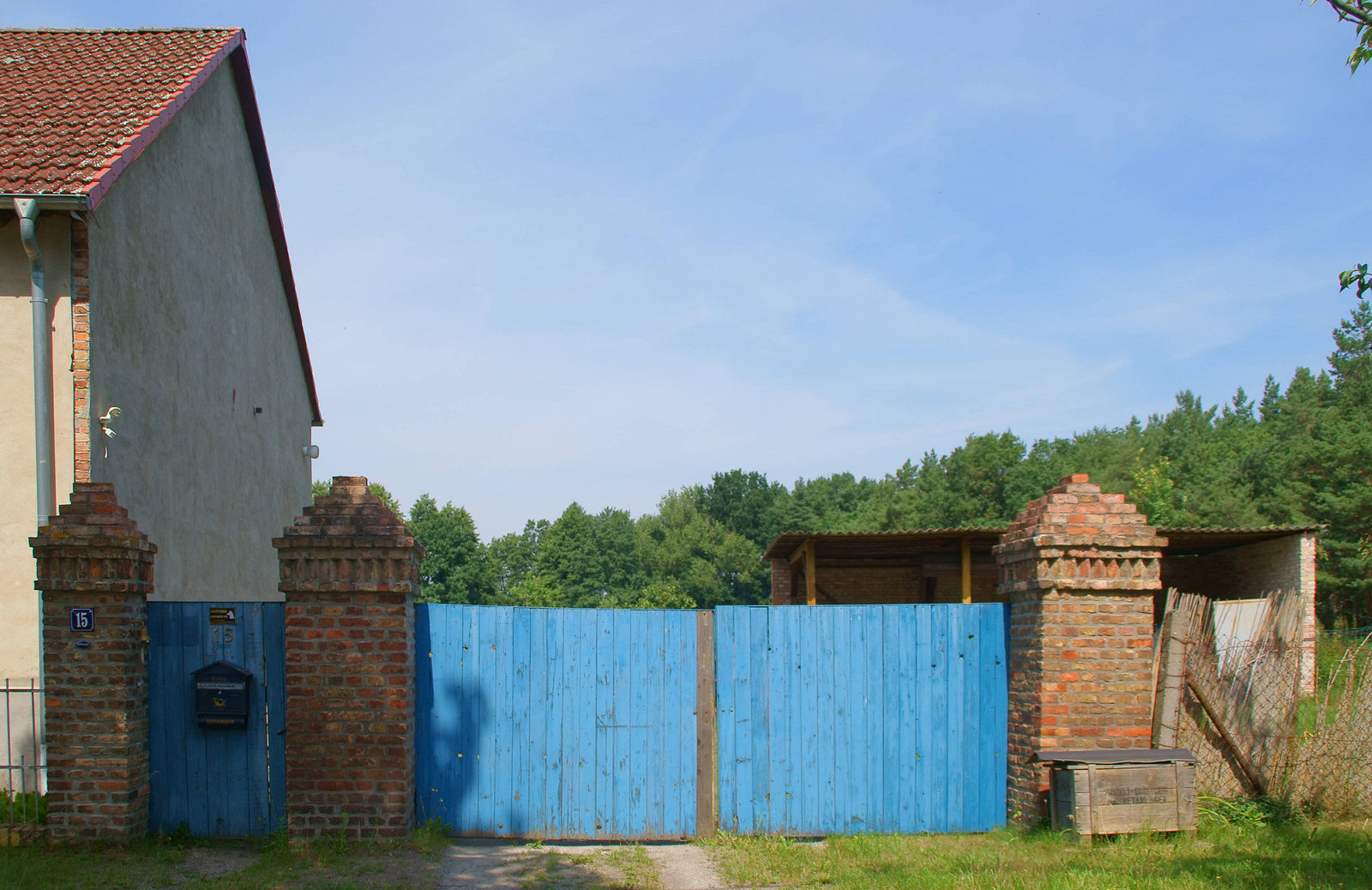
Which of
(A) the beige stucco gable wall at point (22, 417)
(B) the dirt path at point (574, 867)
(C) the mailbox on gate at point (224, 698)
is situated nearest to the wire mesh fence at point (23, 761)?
(A) the beige stucco gable wall at point (22, 417)

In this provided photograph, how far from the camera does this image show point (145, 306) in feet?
29.9

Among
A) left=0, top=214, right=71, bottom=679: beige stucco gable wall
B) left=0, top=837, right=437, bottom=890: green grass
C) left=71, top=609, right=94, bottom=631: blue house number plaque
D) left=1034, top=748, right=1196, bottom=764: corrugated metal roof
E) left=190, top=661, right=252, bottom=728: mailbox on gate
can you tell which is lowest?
left=0, top=837, right=437, bottom=890: green grass

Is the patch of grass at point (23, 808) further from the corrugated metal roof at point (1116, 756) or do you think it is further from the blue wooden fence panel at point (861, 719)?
the corrugated metal roof at point (1116, 756)

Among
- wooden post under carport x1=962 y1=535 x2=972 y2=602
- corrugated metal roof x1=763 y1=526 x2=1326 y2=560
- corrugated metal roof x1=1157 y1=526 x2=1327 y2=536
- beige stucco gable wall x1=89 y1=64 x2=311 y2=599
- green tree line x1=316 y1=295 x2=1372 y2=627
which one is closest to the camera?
beige stucco gable wall x1=89 y1=64 x2=311 y2=599

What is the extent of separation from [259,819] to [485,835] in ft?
5.05

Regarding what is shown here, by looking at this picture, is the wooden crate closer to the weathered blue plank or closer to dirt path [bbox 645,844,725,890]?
the weathered blue plank

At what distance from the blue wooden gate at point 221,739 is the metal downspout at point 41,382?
5.99 ft

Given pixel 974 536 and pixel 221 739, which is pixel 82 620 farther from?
pixel 974 536

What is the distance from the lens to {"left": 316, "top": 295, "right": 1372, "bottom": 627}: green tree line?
32.3 m

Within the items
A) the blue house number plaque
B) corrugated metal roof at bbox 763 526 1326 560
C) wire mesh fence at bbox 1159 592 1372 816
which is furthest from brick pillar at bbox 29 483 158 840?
corrugated metal roof at bbox 763 526 1326 560

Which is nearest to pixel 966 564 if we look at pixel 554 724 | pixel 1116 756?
pixel 1116 756

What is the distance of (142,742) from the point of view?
6539 millimetres

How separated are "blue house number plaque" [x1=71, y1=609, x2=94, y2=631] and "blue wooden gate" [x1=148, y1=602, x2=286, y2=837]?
440 millimetres

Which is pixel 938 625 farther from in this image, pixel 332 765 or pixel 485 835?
pixel 332 765
